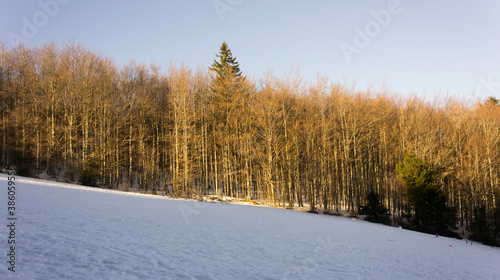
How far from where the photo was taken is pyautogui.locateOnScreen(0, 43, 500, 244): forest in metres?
24.7

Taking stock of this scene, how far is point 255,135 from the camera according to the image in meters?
26.1

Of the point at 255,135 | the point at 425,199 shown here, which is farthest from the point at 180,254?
the point at 425,199

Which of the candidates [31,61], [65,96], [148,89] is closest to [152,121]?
[148,89]

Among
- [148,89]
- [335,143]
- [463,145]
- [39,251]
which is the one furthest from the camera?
[148,89]

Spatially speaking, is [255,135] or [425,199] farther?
[255,135]

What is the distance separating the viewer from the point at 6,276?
3.32 m

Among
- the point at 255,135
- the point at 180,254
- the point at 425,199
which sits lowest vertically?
the point at 425,199

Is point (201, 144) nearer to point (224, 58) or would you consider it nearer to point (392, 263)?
point (224, 58)

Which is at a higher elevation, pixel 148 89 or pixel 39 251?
pixel 148 89

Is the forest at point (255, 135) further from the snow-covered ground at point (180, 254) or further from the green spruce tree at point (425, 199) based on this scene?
the snow-covered ground at point (180, 254)

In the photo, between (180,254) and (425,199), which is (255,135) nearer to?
(425,199)

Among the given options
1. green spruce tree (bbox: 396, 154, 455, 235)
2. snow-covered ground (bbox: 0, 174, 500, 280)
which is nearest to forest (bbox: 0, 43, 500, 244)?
green spruce tree (bbox: 396, 154, 455, 235)

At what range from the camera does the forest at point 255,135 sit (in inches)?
971

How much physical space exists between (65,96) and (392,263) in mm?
33499
